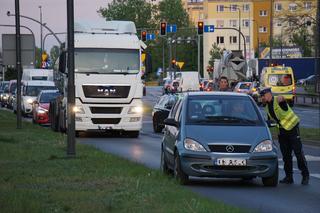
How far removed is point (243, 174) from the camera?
14.9m

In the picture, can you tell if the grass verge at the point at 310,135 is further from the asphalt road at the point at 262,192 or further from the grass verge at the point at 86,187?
the grass verge at the point at 86,187

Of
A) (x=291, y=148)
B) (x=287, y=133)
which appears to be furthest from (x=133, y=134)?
(x=287, y=133)

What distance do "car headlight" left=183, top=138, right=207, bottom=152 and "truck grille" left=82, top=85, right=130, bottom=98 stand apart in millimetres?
14381

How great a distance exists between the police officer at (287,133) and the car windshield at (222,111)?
533mm

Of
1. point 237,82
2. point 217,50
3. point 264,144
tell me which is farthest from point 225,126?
point 217,50

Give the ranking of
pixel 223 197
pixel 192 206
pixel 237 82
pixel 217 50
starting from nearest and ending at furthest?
pixel 192 206 < pixel 223 197 < pixel 237 82 < pixel 217 50

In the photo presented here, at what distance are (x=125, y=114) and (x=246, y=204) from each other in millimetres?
17049

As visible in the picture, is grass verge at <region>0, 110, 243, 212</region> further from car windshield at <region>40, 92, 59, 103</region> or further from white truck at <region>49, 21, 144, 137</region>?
car windshield at <region>40, 92, 59, 103</region>

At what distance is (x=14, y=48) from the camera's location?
34406 mm

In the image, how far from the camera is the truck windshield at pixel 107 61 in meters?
29.3

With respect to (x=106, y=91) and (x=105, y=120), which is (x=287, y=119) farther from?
(x=105, y=120)

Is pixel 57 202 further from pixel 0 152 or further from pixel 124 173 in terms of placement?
pixel 0 152

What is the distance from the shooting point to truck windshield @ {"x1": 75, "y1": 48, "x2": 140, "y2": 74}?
2933cm

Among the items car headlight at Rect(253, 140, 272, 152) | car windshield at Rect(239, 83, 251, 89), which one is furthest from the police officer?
car windshield at Rect(239, 83, 251, 89)
